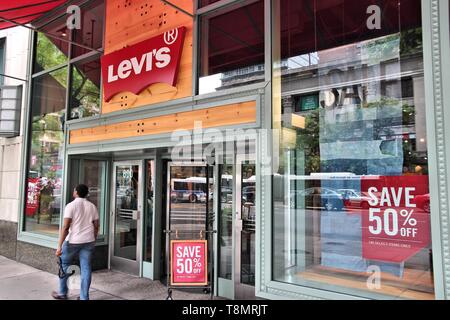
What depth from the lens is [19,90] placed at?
791 centimetres

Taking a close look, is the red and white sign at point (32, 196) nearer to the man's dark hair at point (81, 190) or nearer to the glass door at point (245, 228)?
the man's dark hair at point (81, 190)

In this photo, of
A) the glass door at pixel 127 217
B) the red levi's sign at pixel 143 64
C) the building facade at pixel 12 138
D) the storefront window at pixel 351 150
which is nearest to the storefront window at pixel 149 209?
the glass door at pixel 127 217

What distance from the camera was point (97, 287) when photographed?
5605 mm

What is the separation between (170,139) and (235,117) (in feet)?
3.31

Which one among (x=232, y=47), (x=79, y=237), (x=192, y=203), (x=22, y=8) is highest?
(x=22, y=8)

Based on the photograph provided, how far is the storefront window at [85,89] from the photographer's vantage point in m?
6.12

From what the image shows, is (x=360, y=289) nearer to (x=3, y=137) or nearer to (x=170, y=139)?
(x=170, y=139)

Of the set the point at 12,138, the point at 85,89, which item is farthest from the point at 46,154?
the point at 85,89

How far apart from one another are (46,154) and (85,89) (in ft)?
6.05

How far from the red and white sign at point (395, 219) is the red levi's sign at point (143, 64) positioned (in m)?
2.88

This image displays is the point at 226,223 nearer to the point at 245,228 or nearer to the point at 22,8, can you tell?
the point at 245,228

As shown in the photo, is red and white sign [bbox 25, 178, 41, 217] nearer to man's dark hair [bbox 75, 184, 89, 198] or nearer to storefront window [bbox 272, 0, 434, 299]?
man's dark hair [bbox 75, 184, 89, 198]

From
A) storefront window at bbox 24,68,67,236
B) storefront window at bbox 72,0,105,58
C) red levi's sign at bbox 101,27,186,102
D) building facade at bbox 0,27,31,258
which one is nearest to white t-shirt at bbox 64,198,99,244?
red levi's sign at bbox 101,27,186,102

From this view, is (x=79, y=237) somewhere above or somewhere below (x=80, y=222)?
below
